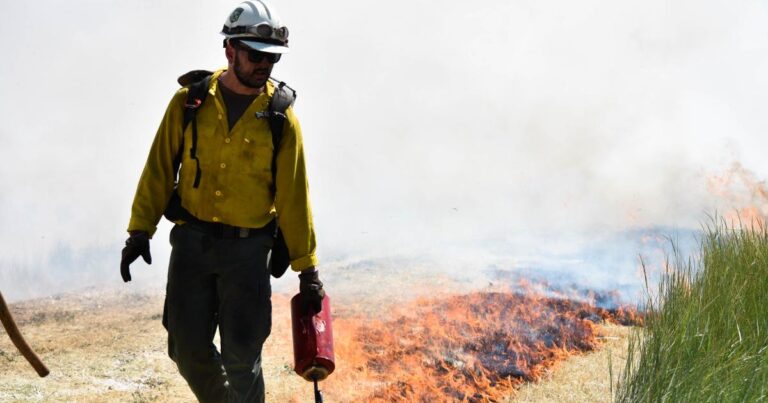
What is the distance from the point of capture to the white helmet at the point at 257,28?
5.00 meters

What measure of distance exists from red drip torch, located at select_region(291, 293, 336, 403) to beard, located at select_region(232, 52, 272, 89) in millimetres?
1225

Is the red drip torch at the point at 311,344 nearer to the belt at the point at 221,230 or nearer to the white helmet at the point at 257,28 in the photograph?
the belt at the point at 221,230

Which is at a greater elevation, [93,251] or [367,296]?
[367,296]

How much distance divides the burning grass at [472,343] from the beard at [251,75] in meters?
2.66

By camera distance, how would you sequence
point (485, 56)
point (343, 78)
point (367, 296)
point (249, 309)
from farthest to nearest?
1. point (485, 56)
2. point (343, 78)
3. point (367, 296)
4. point (249, 309)

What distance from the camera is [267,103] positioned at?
516 cm

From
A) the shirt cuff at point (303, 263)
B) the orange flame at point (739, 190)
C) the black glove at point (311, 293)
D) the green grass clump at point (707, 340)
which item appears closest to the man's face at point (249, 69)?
the shirt cuff at point (303, 263)

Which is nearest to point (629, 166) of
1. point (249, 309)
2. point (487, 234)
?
point (487, 234)

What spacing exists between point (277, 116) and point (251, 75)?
0.87ft

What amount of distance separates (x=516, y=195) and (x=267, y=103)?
335 inches

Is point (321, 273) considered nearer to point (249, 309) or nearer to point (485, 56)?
point (249, 309)

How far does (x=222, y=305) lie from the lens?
517 cm

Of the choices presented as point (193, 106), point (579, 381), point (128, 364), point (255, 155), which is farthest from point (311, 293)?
point (128, 364)

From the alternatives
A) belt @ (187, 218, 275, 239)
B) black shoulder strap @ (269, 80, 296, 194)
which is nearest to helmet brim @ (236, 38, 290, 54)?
black shoulder strap @ (269, 80, 296, 194)
